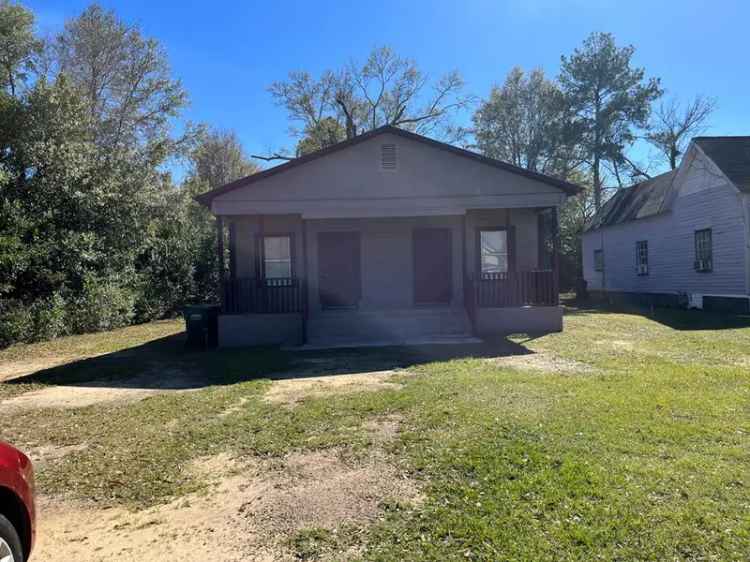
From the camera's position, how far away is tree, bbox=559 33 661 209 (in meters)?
28.7

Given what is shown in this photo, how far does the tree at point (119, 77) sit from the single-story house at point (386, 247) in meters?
11.4

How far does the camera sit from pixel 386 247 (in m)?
12.8

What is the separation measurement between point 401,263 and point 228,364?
537cm

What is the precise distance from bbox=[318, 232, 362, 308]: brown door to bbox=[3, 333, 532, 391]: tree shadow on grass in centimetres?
274

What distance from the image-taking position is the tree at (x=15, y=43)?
1700 cm

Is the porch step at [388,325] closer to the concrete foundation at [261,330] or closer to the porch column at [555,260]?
the concrete foundation at [261,330]

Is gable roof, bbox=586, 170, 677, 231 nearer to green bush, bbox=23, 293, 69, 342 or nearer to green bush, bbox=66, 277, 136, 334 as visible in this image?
green bush, bbox=66, 277, 136, 334

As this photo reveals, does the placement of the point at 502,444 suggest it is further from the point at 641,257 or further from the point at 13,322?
the point at 641,257

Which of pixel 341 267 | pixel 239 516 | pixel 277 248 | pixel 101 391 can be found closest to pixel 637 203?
pixel 341 267

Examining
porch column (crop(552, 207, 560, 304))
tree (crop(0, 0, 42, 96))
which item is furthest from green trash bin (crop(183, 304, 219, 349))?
tree (crop(0, 0, 42, 96))

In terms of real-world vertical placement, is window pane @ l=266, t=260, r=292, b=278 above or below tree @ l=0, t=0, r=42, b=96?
below

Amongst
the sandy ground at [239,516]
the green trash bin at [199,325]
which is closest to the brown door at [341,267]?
the green trash bin at [199,325]

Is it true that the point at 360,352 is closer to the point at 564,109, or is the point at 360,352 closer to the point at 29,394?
the point at 29,394

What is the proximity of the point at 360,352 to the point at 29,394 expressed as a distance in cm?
537
